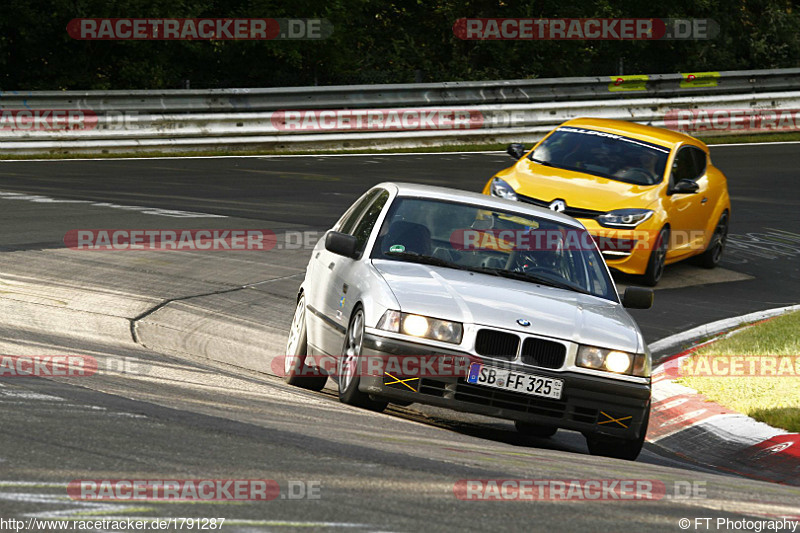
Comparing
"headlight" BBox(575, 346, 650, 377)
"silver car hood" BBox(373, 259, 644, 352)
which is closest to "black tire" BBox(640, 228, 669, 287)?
"silver car hood" BBox(373, 259, 644, 352)

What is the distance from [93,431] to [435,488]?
1.56 meters

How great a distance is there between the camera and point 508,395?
293 inches

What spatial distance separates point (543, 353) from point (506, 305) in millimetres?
385

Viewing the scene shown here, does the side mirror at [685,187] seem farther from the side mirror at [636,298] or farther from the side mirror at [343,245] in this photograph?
the side mirror at [343,245]

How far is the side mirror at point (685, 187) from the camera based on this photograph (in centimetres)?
1507

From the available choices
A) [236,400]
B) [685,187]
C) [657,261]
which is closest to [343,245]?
[236,400]

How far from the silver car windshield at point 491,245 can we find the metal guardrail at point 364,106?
15517mm

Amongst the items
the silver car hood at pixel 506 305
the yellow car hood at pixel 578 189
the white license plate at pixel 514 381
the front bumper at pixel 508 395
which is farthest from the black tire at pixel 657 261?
the white license plate at pixel 514 381

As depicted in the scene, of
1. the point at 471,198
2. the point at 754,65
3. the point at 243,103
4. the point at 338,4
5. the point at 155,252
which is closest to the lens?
the point at 471,198

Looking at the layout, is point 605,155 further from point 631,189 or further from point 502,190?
point 502,190

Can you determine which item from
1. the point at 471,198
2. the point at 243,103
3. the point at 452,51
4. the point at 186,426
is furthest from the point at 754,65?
the point at 186,426

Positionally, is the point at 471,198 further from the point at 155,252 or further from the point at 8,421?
the point at 155,252

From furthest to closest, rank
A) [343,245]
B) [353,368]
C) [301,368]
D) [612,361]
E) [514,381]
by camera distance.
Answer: [301,368] < [343,245] < [353,368] < [612,361] < [514,381]

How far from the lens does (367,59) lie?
99.2 feet
